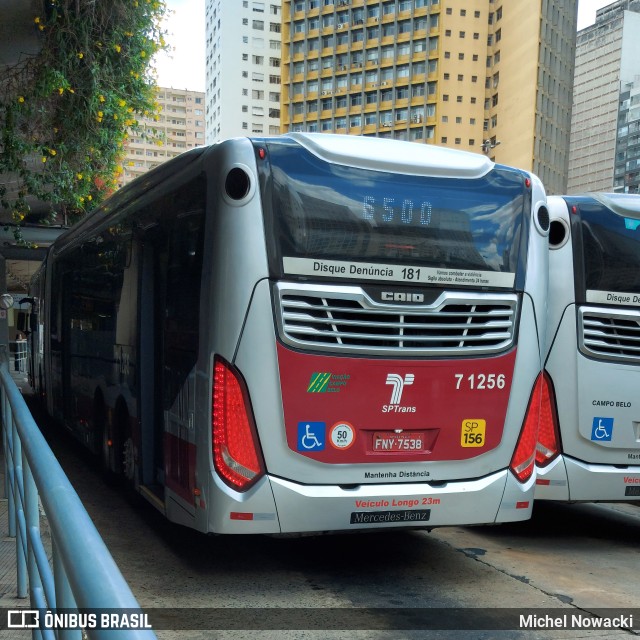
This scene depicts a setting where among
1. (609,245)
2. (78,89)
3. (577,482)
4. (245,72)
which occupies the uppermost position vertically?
(245,72)

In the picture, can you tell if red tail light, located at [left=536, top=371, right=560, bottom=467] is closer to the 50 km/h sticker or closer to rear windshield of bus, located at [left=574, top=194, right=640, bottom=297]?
rear windshield of bus, located at [left=574, top=194, right=640, bottom=297]

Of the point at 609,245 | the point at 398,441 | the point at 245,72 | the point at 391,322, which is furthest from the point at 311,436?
the point at 245,72

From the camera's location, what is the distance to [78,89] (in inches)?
420

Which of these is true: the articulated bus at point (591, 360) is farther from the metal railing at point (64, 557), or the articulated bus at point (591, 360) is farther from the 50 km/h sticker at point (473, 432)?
the metal railing at point (64, 557)

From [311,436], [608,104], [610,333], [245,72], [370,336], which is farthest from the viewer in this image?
[608,104]

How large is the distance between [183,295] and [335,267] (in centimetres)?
121

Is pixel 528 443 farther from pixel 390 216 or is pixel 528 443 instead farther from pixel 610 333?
pixel 390 216

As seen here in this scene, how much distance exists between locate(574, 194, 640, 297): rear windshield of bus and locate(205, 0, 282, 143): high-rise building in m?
116

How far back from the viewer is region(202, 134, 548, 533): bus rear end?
17.2ft

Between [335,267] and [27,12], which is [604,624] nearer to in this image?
[335,267]

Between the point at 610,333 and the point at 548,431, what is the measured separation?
40.4 inches

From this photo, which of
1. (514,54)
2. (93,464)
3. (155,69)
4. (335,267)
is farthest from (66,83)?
(514,54)

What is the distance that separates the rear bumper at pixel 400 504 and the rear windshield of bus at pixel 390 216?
4.66 feet

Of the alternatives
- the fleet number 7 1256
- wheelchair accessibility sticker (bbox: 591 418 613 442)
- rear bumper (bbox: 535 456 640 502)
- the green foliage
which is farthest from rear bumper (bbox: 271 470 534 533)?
the green foliage
